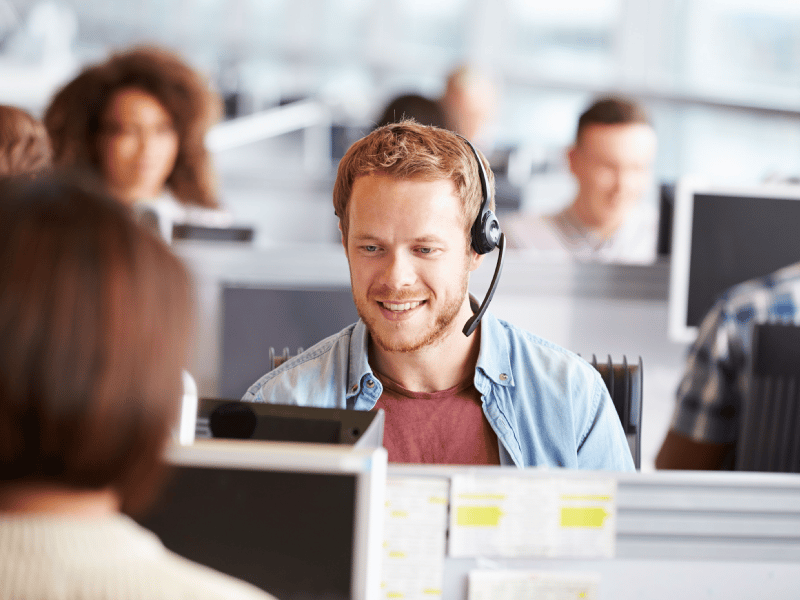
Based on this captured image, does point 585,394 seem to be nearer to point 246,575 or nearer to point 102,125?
point 246,575

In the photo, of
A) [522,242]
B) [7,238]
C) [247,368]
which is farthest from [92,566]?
[522,242]

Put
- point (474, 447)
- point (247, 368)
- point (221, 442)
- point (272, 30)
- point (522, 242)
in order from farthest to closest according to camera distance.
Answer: point (272, 30)
point (522, 242)
point (247, 368)
point (474, 447)
point (221, 442)

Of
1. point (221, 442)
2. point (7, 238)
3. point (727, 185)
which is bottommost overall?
point (221, 442)

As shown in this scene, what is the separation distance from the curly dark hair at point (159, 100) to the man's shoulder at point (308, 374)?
1.08 metres

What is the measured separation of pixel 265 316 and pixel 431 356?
0.87m

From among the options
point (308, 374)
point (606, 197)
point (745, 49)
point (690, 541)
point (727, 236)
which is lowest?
point (690, 541)

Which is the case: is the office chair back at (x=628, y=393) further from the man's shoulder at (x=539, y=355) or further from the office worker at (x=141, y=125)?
the office worker at (x=141, y=125)

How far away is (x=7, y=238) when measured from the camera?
0.42m

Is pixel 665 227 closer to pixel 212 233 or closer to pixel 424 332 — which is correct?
pixel 212 233

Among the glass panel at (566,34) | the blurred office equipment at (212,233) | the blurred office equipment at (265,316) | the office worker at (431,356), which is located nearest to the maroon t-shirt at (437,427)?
the office worker at (431,356)

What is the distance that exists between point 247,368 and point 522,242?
115 cm

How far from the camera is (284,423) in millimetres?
741

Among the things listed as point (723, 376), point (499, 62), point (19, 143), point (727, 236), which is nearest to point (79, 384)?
point (19, 143)

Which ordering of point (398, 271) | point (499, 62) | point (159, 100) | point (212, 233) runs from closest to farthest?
point (398, 271)
point (212, 233)
point (159, 100)
point (499, 62)
